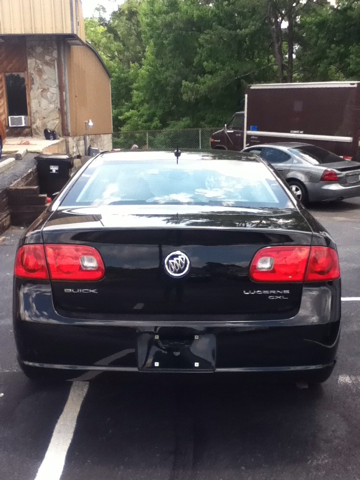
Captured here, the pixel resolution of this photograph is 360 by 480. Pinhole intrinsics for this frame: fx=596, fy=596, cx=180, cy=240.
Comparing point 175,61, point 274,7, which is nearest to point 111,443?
point 274,7

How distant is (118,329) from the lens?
3047mm

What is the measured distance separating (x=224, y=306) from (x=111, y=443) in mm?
967

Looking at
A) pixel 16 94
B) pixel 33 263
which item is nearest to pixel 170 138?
pixel 16 94

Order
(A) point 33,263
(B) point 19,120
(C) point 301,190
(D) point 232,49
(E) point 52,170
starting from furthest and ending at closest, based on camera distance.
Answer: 1. (D) point 232,49
2. (B) point 19,120
3. (E) point 52,170
4. (C) point 301,190
5. (A) point 33,263

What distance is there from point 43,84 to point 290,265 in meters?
19.9

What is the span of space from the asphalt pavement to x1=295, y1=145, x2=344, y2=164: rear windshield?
887 centimetres

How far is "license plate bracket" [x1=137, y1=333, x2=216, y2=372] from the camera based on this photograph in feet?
10.0

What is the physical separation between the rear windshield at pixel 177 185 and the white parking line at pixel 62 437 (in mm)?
1228

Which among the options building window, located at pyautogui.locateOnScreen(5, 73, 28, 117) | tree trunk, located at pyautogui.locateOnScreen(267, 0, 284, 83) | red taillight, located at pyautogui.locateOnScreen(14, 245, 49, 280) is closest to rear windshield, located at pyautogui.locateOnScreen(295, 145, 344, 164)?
red taillight, located at pyautogui.locateOnScreen(14, 245, 49, 280)

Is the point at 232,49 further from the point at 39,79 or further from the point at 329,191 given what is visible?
the point at 329,191

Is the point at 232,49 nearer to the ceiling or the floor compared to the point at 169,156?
nearer to the ceiling

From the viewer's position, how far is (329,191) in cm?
1205

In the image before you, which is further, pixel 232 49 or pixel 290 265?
pixel 232 49

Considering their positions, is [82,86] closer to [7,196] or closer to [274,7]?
[274,7]
